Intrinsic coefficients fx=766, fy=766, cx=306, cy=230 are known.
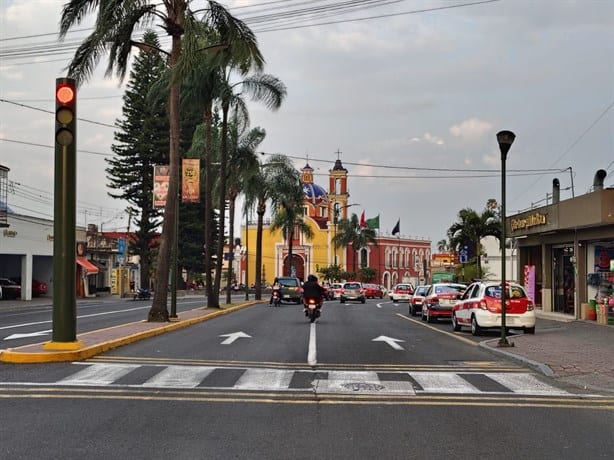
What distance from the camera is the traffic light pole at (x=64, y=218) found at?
13.6 metres

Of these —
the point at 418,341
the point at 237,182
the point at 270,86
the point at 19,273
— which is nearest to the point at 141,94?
the point at 19,273

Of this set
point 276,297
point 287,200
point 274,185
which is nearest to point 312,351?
point 276,297

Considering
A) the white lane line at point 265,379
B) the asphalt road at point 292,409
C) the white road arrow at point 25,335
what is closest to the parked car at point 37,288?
the white road arrow at point 25,335

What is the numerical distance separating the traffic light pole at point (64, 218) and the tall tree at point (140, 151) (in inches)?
2129

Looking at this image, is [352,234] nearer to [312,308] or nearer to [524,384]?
[312,308]

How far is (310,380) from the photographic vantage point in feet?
38.2

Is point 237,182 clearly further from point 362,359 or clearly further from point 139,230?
point 362,359

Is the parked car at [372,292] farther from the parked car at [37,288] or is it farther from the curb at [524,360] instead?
the curb at [524,360]

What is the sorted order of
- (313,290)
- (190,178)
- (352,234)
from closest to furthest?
(313,290) → (190,178) → (352,234)

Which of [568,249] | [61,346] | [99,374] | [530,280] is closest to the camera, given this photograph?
[99,374]

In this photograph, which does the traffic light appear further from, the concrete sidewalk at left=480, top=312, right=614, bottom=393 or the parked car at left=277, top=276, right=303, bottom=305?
the parked car at left=277, top=276, right=303, bottom=305

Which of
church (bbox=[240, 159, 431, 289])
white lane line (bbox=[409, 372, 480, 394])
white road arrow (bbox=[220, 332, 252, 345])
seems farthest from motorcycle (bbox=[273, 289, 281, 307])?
church (bbox=[240, 159, 431, 289])

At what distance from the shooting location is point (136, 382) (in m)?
10.9

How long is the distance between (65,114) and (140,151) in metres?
54.6
